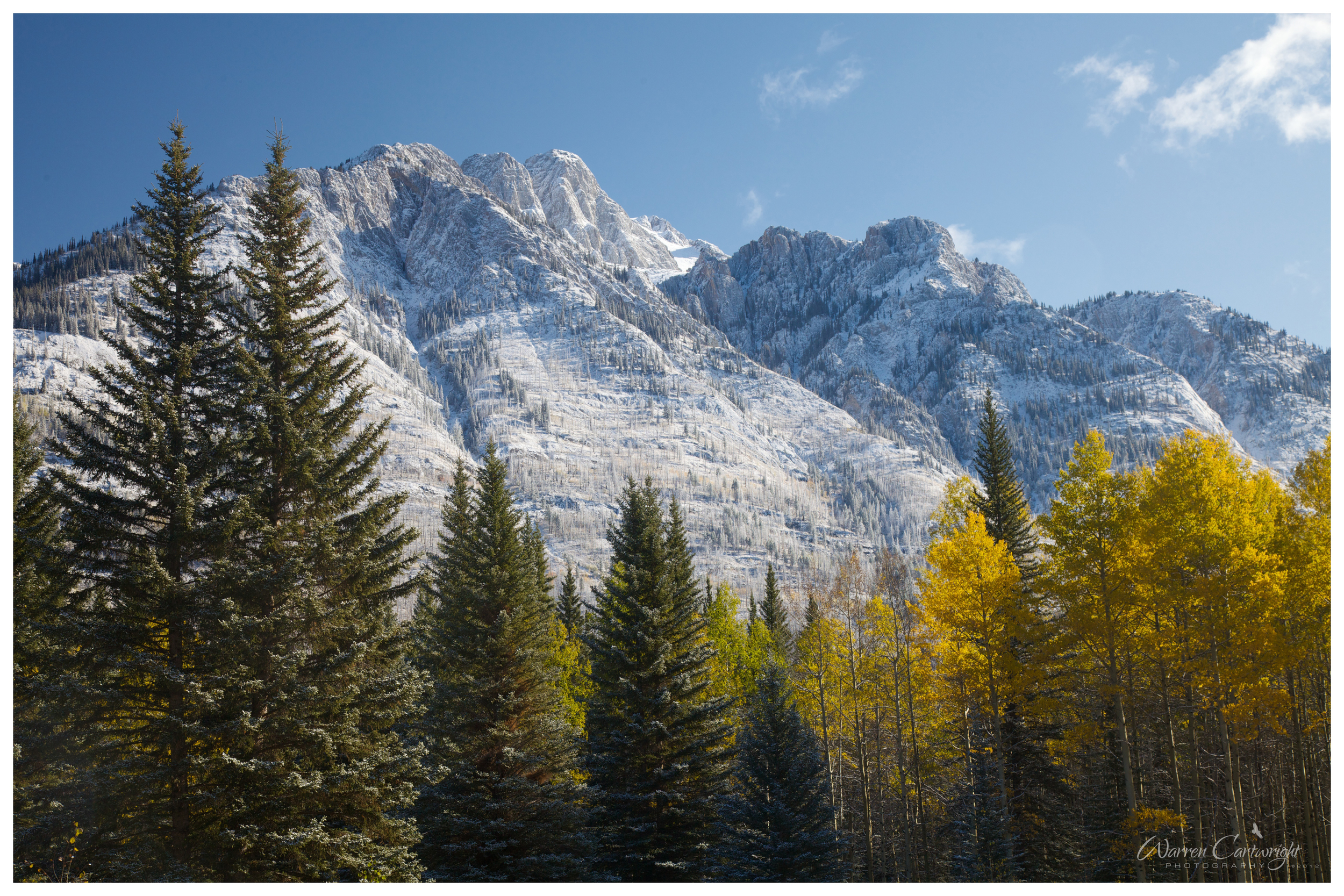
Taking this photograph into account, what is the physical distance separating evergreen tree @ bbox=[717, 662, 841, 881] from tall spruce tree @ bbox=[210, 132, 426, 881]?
10121 millimetres

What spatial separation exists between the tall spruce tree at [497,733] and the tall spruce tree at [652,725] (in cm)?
140

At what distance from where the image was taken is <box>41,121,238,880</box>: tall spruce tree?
13.0 metres

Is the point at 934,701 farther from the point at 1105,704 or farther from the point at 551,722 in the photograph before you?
the point at 551,722

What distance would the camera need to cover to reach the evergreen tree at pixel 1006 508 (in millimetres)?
28250

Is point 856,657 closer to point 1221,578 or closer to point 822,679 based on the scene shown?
point 822,679

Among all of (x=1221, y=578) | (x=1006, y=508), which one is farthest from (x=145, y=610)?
(x=1006, y=508)

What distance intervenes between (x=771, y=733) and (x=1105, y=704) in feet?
33.3

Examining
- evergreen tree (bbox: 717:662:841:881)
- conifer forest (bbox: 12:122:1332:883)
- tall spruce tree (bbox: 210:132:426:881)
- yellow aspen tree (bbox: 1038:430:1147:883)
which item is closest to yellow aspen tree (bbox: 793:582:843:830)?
conifer forest (bbox: 12:122:1332:883)

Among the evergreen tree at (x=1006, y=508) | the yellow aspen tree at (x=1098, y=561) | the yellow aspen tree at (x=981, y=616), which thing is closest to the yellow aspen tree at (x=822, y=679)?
the evergreen tree at (x=1006, y=508)

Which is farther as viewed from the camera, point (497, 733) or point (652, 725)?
point (652, 725)

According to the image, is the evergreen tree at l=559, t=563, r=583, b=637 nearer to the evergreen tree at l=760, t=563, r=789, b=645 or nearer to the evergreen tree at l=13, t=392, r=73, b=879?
the evergreen tree at l=760, t=563, r=789, b=645

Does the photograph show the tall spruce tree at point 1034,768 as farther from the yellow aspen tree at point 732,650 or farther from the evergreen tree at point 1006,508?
the yellow aspen tree at point 732,650

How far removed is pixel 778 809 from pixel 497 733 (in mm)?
8520

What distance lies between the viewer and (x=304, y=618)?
1441 centimetres
